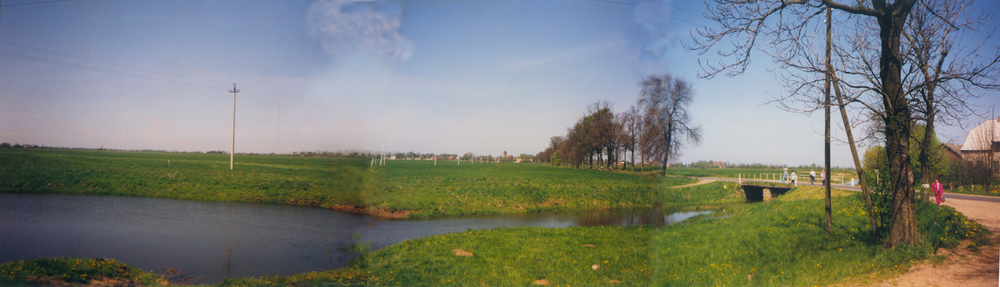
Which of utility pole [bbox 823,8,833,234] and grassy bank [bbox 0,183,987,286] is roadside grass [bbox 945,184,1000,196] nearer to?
grassy bank [bbox 0,183,987,286]

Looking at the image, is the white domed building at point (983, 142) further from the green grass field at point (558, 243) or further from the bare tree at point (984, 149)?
the green grass field at point (558, 243)

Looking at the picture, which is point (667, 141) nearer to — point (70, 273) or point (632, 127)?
point (632, 127)

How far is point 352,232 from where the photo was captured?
755cm

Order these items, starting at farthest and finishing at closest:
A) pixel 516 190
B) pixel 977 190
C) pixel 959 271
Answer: pixel 516 190 → pixel 977 190 → pixel 959 271

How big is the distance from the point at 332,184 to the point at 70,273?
16.0 feet

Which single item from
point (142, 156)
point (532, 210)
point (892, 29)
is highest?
point (892, 29)

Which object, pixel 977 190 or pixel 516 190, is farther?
pixel 516 190

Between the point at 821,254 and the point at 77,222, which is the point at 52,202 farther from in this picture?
the point at 821,254

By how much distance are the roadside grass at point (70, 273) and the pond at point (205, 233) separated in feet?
1.73

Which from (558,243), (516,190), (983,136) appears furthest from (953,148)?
(516,190)

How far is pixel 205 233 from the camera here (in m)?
9.71

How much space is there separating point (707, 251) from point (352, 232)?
711 cm

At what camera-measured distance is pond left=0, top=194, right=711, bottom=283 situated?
7.52 meters

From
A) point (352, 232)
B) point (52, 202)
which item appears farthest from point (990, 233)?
point (52, 202)
